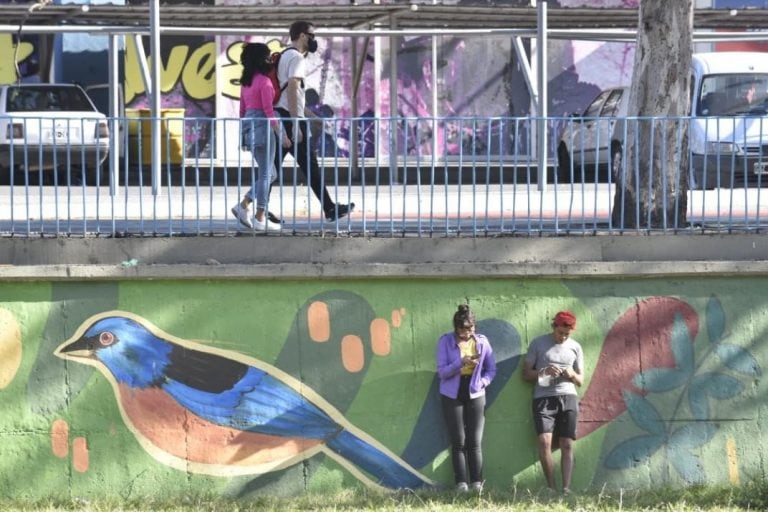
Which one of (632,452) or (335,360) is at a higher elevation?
(335,360)

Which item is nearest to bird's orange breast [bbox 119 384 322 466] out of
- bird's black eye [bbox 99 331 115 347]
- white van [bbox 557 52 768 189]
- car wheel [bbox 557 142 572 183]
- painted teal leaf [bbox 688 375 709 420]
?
bird's black eye [bbox 99 331 115 347]

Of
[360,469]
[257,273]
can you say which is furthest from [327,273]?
[360,469]

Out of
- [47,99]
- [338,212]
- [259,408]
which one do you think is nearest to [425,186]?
[338,212]

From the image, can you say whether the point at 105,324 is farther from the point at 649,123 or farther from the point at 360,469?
the point at 649,123

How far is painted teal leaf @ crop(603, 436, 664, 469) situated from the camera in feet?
35.6

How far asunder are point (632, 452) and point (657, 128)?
95.9 inches

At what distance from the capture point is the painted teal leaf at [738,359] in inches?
432

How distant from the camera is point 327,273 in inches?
423

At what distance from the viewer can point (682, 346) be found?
10.9 meters

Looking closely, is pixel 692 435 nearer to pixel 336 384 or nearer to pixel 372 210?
pixel 336 384

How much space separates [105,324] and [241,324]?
3.09 feet

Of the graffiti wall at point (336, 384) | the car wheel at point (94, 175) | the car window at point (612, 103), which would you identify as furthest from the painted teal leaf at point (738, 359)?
the car window at point (612, 103)

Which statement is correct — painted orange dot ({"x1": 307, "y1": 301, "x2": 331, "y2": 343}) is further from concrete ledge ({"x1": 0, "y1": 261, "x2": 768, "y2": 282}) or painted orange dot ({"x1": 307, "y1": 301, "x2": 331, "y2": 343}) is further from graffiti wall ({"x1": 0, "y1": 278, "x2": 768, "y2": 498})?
concrete ledge ({"x1": 0, "y1": 261, "x2": 768, "y2": 282})

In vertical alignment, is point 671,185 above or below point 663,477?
above
